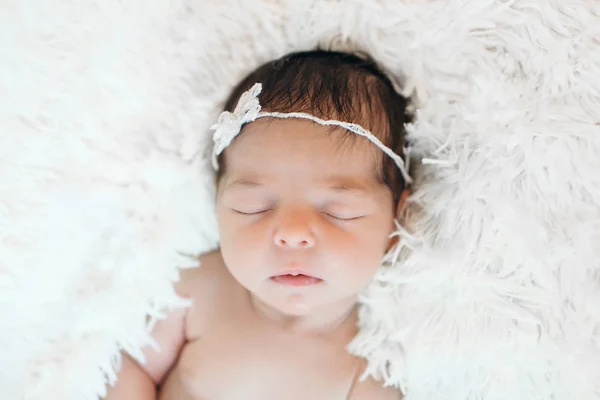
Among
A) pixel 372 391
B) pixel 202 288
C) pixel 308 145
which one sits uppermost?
pixel 308 145

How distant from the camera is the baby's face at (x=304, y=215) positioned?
37.3 inches

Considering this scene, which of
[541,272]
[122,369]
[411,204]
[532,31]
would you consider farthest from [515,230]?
[122,369]

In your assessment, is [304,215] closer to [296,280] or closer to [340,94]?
[296,280]

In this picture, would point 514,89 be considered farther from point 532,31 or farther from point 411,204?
point 411,204

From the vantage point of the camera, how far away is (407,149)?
42.0 inches

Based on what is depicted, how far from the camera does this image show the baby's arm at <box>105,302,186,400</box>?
1.08 metres

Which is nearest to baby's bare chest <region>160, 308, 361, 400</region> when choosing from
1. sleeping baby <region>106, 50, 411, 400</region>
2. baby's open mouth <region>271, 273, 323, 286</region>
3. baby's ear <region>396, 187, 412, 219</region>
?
sleeping baby <region>106, 50, 411, 400</region>

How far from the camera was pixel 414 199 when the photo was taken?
1041 mm

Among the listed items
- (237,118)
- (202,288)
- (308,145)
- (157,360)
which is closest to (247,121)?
(237,118)

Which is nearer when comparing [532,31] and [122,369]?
[532,31]

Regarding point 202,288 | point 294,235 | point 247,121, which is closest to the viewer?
point 294,235

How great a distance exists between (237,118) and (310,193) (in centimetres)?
19

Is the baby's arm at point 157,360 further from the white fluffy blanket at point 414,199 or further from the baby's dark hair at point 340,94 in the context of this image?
the baby's dark hair at point 340,94

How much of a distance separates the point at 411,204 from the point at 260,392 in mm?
426
